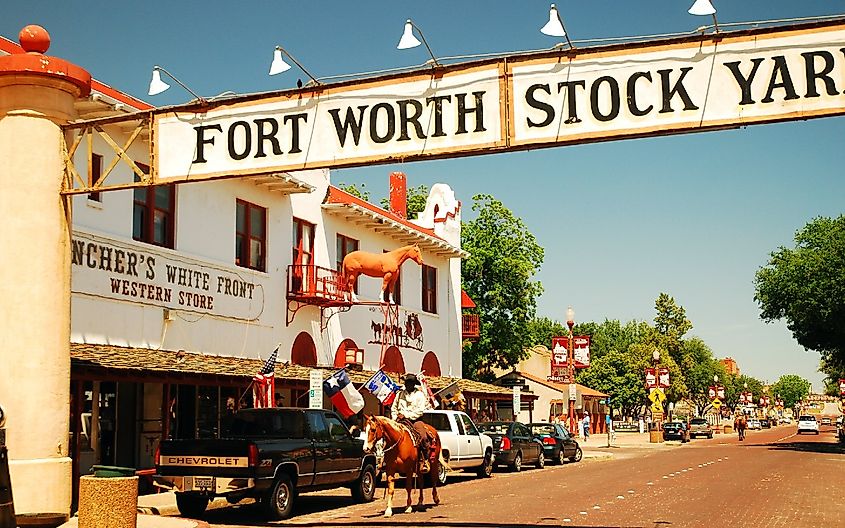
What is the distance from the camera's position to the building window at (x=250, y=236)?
27281 millimetres

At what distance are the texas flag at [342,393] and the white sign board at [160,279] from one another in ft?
12.4

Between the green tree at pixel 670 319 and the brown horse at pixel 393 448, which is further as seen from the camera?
the green tree at pixel 670 319

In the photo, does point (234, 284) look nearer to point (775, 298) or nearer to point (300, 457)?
point (300, 457)

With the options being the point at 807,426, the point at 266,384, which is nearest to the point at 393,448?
the point at 266,384

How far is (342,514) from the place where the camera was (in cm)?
1698

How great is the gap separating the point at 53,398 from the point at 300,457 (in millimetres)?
4603

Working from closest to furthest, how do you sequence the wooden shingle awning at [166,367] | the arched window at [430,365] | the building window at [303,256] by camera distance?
the wooden shingle awning at [166,367], the building window at [303,256], the arched window at [430,365]

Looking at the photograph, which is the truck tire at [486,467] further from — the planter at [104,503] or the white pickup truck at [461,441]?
the planter at [104,503]

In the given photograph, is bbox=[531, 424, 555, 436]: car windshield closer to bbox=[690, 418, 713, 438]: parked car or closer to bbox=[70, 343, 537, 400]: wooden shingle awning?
bbox=[70, 343, 537, 400]: wooden shingle awning

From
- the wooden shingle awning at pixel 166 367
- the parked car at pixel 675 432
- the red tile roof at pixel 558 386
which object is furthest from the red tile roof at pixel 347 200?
the red tile roof at pixel 558 386

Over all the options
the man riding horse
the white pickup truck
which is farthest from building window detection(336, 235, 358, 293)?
the man riding horse

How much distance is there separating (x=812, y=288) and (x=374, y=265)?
2301 cm

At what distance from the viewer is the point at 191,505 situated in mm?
16781

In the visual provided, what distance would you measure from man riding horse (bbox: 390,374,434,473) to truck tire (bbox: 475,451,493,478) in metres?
8.45
